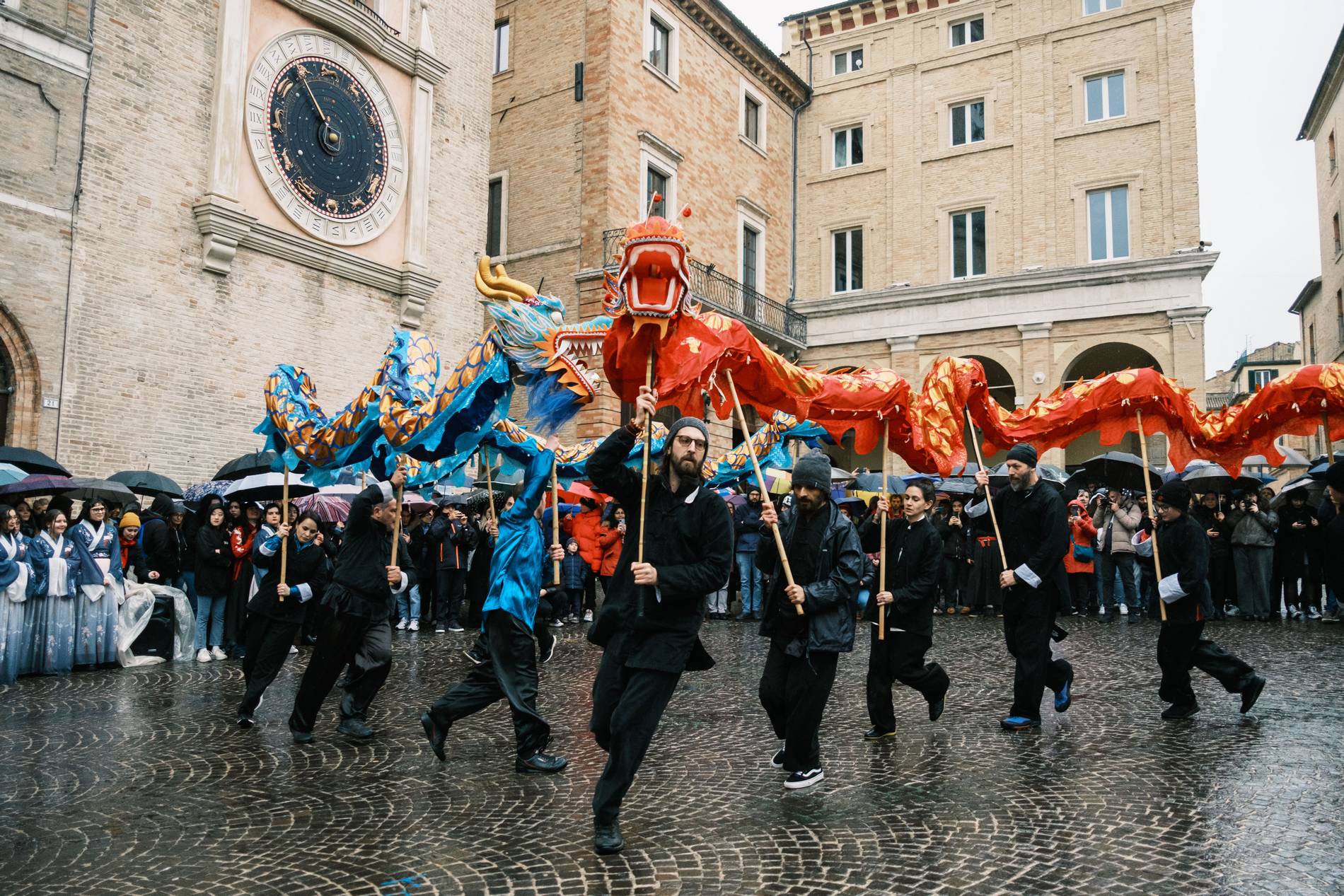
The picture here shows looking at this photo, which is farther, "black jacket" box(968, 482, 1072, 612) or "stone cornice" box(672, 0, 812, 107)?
"stone cornice" box(672, 0, 812, 107)

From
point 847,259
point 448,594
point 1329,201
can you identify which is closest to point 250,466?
point 448,594

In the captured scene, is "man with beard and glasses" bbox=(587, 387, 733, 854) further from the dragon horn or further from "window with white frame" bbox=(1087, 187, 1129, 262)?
"window with white frame" bbox=(1087, 187, 1129, 262)

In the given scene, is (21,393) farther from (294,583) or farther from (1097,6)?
(1097,6)

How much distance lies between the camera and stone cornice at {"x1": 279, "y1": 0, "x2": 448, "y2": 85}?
1728 cm

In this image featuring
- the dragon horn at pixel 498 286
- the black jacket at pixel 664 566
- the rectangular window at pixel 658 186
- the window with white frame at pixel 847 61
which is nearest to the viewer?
the black jacket at pixel 664 566

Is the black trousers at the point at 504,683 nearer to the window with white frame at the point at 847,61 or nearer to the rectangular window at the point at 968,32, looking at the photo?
the rectangular window at the point at 968,32

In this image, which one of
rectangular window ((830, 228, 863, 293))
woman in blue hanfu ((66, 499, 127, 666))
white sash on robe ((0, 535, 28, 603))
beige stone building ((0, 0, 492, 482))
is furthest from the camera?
rectangular window ((830, 228, 863, 293))

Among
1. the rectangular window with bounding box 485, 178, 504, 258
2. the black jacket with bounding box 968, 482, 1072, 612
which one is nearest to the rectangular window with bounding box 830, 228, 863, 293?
the rectangular window with bounding box 485, 178, 504, 258

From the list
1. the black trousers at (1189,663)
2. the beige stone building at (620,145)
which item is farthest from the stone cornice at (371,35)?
the black trousers at (1189,663)

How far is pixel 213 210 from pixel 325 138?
2.73 m

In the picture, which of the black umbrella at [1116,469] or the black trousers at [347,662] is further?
the black umbrella at [1116,469]

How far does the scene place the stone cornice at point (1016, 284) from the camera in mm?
25281

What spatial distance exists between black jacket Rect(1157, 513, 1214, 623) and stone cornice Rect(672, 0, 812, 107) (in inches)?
860

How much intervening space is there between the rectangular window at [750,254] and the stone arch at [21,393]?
726 inches
